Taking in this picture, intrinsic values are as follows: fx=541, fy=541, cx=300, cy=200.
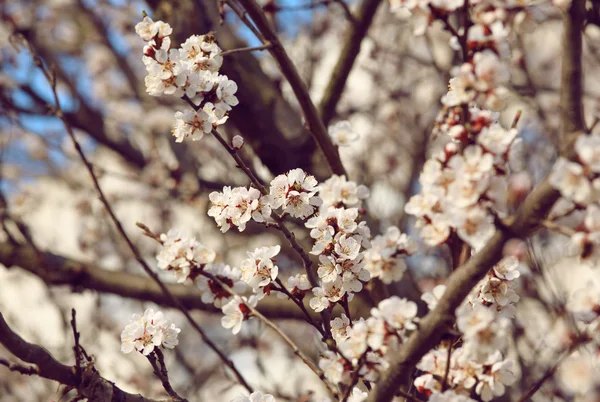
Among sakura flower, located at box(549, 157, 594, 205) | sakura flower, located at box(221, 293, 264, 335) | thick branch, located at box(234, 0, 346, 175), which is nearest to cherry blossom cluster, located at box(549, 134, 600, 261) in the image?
sakura flower, located at box(549, 157, 594, 205)

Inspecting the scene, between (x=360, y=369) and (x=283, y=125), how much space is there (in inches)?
74.5

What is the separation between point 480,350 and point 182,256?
78 cm

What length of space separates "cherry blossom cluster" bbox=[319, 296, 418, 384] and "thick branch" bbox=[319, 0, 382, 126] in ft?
5.89

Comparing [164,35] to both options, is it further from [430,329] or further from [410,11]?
[430,329]

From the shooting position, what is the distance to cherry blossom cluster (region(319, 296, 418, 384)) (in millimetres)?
1195

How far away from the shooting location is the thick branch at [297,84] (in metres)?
1.69

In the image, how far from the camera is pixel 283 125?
9.70 ft

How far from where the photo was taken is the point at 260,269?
1.53m

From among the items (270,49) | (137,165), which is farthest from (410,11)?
(137,165)

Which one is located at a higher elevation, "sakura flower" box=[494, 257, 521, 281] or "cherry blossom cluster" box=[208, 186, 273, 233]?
"cherry blossom cluster" box=[208, 186, 273, 233]

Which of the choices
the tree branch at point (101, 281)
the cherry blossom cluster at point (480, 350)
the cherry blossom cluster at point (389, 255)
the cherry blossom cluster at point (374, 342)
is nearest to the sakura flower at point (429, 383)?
the cherry blossom cluster at point (480, 350)

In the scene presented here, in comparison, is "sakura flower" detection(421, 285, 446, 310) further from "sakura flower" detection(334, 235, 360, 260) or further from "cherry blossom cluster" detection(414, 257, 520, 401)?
"sakura flower" detection(334, 235, 360, 260)

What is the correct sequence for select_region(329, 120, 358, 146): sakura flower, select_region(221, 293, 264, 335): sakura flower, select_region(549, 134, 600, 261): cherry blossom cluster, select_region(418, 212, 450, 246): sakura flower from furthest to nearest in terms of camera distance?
1. select_region(329, 120, 358, 146): sakura flower
2. select_region(221, 293, 264, 335): sakura flower
3. select_region(418, 212, 450, 246): sakura flower
4. select_region(549, 134, 600, 261): cherry blossom cluster

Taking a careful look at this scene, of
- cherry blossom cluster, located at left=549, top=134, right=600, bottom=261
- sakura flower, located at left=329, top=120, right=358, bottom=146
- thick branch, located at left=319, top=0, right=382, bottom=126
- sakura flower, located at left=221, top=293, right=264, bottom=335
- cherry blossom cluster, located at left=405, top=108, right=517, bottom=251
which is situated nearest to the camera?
cherry blossom cluster, located at left=549, top=134, right=600, bottom=261
